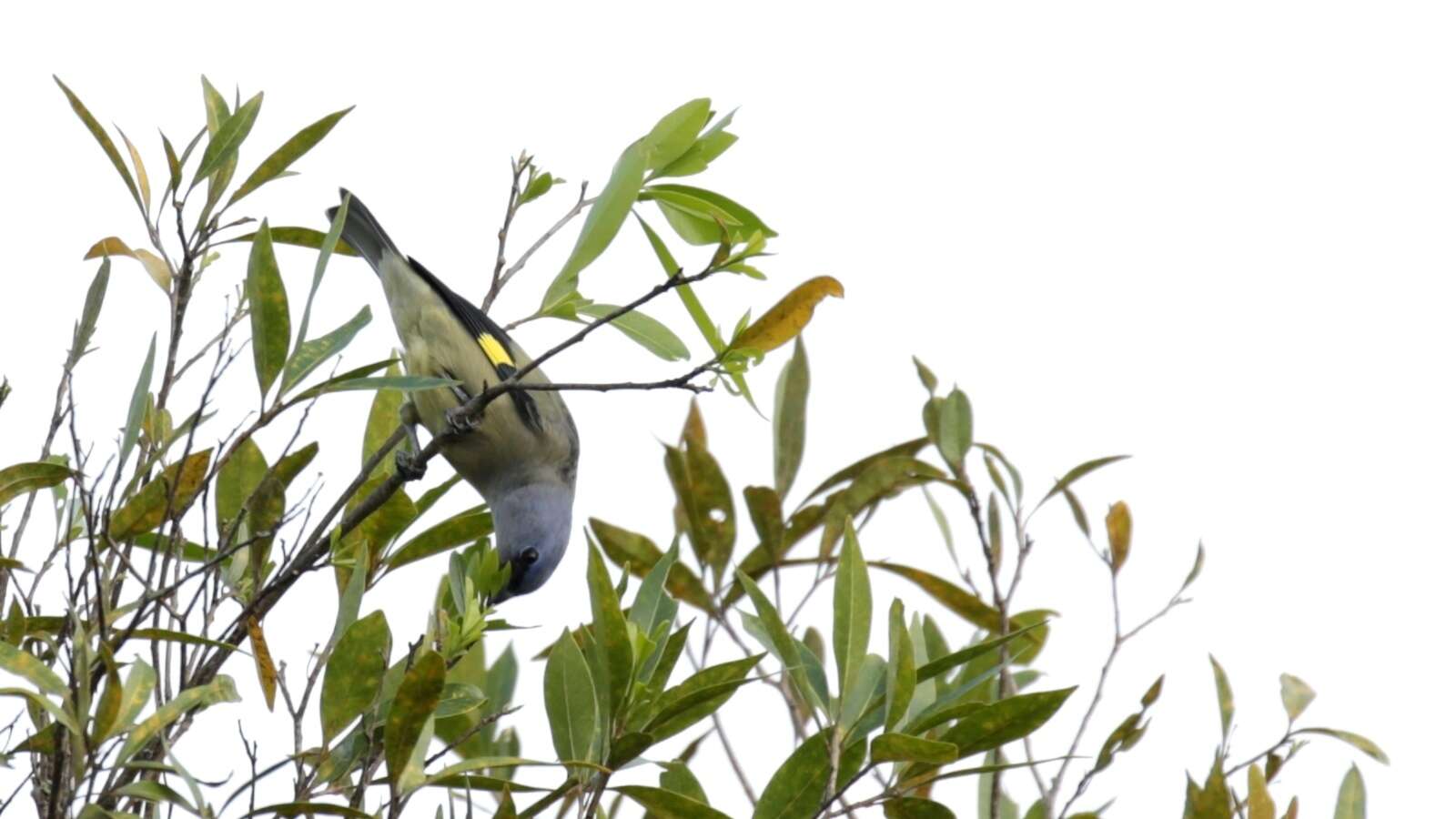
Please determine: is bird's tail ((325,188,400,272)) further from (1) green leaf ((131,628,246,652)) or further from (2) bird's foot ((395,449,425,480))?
(1) green leaf ((131,628,246,652))

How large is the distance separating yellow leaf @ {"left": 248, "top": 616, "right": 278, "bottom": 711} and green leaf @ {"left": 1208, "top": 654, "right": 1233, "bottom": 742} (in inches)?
89.1

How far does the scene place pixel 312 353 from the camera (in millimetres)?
2871

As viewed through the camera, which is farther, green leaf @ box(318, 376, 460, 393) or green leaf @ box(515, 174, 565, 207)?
green leaf @ box(515, 174, 565, 207)

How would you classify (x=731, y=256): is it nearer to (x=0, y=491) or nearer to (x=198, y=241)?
(x=198, y=241)

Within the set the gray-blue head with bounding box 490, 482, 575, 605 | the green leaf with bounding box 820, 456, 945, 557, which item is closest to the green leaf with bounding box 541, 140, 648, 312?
the green leaf with bounding box 820, 456, 945, 557

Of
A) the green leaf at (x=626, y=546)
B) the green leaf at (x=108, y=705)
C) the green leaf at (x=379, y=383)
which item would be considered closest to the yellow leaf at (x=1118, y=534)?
the green leaf at (x=626, y=546)

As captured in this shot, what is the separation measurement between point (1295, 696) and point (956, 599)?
0.98 meters

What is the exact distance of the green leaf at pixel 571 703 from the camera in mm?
2721

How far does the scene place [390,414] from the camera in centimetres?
392

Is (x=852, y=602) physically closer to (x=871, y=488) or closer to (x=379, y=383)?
(x=379, y=383)

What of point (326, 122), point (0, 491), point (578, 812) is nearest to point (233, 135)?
point (326, 122)

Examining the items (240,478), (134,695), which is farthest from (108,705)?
(240,478)

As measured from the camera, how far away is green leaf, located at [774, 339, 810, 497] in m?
4.42

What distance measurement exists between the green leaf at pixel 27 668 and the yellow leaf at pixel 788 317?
4.81 ft
